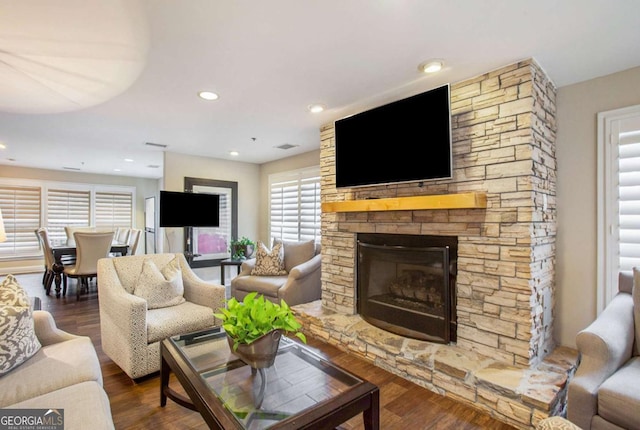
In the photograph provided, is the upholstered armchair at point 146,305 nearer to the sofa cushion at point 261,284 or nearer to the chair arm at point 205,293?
the chair arm at point 205,293

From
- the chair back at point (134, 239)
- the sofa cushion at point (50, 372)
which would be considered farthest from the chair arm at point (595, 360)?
the chair back at point (134, 239)

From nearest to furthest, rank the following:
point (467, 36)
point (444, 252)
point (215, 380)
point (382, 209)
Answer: point (215, 380) → point (467, 36) → point (444, 252) → point (382, 209)

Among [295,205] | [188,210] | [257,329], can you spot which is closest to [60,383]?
[257,329]

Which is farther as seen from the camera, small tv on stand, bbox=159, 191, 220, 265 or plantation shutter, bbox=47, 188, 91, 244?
plantation shutter, bbox=47, 188, 91, 244

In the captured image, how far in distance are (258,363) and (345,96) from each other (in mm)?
2307

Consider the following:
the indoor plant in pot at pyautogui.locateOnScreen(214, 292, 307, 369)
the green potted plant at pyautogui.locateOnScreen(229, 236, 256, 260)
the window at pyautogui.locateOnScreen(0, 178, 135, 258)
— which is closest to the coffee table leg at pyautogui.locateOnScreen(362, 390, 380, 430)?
the indoor plant in pot at pyautogui.locateOnScreen(214, 292, 307, 369)

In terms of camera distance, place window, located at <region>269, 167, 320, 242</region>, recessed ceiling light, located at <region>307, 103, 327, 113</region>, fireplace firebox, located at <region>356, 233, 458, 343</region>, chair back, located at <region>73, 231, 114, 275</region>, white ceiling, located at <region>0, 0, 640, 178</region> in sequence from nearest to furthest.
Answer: white ceiling, located at <region>0, 0, 640, 178</region>, fireplace firebox, located at <region>356, 233, 458, 343</region>, recessed ceiling light, located at <region>307, 103, 327, 113</region>, chair back, located at <region>73, 231, 114, 275</region>, window, located at <region>269, 167, 320, 242</region>

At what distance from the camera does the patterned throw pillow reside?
4.39 meters

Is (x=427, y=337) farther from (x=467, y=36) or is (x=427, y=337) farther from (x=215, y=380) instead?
(x=467, y=36)

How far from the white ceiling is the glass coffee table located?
192 cm

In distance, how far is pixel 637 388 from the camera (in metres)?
1.49

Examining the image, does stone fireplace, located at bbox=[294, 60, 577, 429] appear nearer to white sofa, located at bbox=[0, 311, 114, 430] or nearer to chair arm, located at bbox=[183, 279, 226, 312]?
chair arm, located at bbox=[183, 279, 226, 312]

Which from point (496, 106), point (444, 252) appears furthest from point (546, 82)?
point (444, 252)

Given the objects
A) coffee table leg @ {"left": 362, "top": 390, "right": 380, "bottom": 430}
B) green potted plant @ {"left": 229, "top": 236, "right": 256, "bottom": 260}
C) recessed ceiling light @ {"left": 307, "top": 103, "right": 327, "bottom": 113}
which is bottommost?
coffee table leg @ {"left": 362, "top": 390, "right": 380, "bottom": 430}
